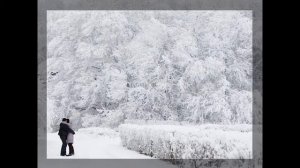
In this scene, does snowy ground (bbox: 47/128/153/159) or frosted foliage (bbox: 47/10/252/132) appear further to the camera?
frosted foliage (bbox: 47/10/252/132)

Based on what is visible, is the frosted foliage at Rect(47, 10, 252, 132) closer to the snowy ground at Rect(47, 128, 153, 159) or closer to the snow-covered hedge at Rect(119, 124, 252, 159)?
the snowy ground at Rect(47, 128, 153, 159)

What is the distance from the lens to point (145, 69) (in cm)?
2881

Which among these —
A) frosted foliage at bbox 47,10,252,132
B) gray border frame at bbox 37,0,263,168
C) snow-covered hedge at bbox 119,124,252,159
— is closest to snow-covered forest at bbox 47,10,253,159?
frosted foliage at bbox 47,10,252,132

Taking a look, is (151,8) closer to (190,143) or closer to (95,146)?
(95,146)

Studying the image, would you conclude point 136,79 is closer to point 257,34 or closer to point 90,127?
point 90,127

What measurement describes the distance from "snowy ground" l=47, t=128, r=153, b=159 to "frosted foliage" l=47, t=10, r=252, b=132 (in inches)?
57.8

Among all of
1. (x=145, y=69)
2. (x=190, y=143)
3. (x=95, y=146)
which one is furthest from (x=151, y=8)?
(x=190, y=143)

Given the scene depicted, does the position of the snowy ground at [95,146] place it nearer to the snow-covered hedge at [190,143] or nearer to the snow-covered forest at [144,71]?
the snow-covered forest at [144,71]

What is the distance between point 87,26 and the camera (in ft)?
96.8

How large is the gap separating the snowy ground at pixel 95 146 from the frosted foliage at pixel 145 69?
1.47 metres

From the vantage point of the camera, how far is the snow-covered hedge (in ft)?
43.4
